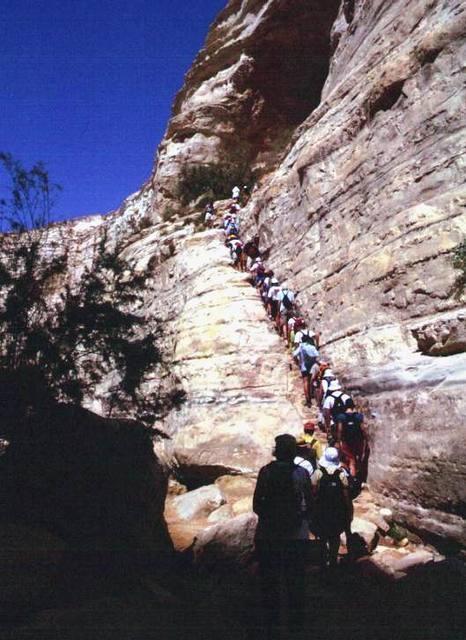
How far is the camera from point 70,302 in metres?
8.22

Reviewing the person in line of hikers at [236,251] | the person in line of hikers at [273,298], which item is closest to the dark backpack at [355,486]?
the person in line of hikers at [273,298]

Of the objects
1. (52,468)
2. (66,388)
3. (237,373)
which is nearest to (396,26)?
(237,373)

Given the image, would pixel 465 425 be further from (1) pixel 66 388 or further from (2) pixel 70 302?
(2) pixel 70 302

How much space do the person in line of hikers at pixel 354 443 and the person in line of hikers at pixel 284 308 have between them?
3.84 m

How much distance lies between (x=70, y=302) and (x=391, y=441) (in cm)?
551

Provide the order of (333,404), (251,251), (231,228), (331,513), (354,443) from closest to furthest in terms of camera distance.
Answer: (331,513), (354,443), (333,404), (251,251), (231,228)

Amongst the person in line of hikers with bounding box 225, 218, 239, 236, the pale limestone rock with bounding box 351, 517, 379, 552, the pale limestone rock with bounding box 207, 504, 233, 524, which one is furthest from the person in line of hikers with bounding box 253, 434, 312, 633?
the person in line of hikers with bounding box 225, 218, 239, 236

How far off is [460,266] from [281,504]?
16.2ft

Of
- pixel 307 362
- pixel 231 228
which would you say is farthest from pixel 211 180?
pixel 307 362

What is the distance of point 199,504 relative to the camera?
26.9 feet

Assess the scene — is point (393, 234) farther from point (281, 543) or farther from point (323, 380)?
point (281, 543)

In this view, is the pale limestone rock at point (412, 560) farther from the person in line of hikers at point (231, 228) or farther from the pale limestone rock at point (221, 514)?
the person in line of hikers at point (231, 228)

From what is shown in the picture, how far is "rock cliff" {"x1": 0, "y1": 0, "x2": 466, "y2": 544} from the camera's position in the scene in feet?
22.3

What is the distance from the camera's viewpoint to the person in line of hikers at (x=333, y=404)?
320 inches
